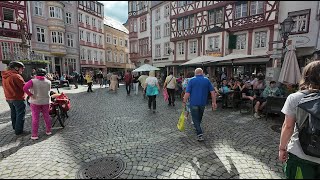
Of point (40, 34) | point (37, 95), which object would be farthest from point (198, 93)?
point (40, 34)

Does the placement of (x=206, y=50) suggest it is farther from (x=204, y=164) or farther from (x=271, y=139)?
(x=204, y=164)

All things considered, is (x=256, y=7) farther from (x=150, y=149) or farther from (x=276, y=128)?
(x=150, y=149)

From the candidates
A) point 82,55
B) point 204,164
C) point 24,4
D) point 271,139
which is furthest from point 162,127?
point 82,55

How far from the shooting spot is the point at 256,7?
16469 millimetres

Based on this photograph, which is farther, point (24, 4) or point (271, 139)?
point (24, 4)

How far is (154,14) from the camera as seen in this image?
26391mm

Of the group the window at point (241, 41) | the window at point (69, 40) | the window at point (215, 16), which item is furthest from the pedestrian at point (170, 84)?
the window at point (69, 40)

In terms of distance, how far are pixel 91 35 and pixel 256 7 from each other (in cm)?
2713

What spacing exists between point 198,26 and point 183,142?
1878cm

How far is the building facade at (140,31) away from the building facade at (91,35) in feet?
26.1

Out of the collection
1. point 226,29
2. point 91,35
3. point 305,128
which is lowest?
point 305,128

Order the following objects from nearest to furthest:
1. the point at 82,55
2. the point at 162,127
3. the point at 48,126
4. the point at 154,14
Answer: the point at 48,126, the point at 162,127, the point at 154,14, the point at 82,55

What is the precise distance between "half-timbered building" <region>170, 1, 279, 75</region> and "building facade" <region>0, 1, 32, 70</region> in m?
18.4

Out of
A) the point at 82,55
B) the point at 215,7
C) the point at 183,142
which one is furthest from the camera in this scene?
the point at 82,55
